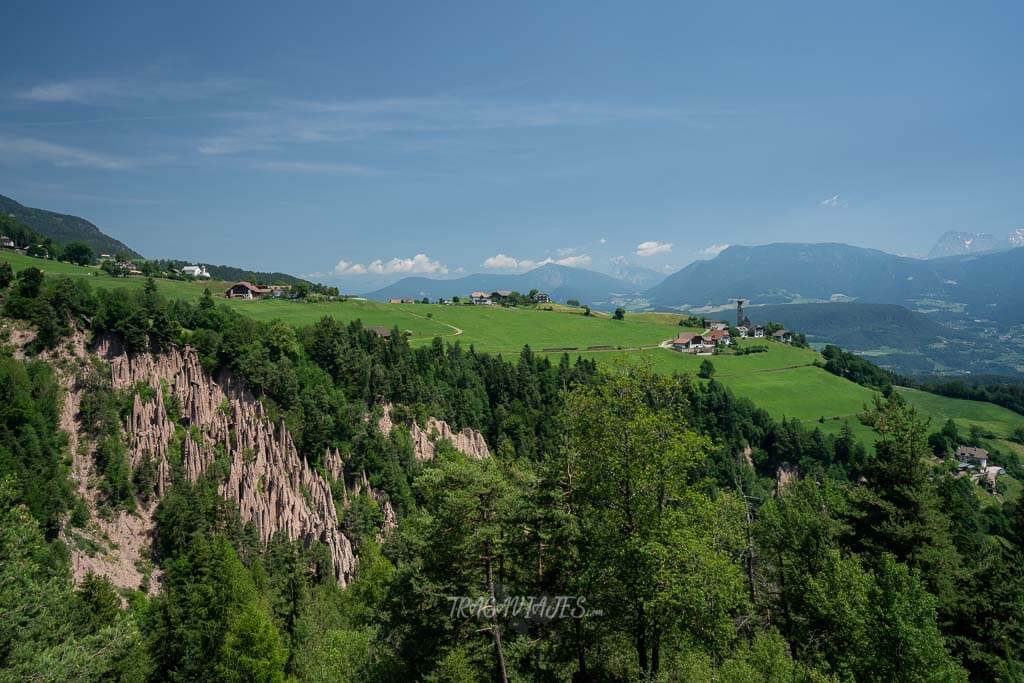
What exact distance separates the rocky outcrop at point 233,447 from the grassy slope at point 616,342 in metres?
38.9

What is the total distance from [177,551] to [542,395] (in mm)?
59566

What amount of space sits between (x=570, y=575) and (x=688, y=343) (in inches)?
5078

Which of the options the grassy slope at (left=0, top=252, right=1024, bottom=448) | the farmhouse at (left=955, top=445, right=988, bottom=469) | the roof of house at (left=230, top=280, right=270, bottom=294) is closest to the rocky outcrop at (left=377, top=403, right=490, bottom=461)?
the grassy slope at (left=0, top=252, right=1024, bottom=448)

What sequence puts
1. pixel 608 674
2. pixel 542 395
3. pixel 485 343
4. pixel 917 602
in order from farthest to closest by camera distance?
pixel 485 343
pixel 542 395
pixel 608 674
pixel 917 602

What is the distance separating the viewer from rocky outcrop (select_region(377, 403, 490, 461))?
7525cm

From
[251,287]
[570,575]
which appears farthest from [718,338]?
[570,575]

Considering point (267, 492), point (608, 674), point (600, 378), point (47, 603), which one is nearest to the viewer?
point (47, 603)

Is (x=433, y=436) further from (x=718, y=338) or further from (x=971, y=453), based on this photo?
(x=971, y=453)

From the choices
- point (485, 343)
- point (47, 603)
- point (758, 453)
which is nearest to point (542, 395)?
point (485, 343)

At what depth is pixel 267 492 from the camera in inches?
2304

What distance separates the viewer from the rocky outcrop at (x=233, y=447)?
54.7 metres

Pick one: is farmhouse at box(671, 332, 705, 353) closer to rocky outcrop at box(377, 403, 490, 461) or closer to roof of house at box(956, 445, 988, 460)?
roof of house at box(956, 445, 988, 460)

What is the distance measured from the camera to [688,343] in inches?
5576

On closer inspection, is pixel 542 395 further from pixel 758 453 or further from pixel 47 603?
pixel 47 603
